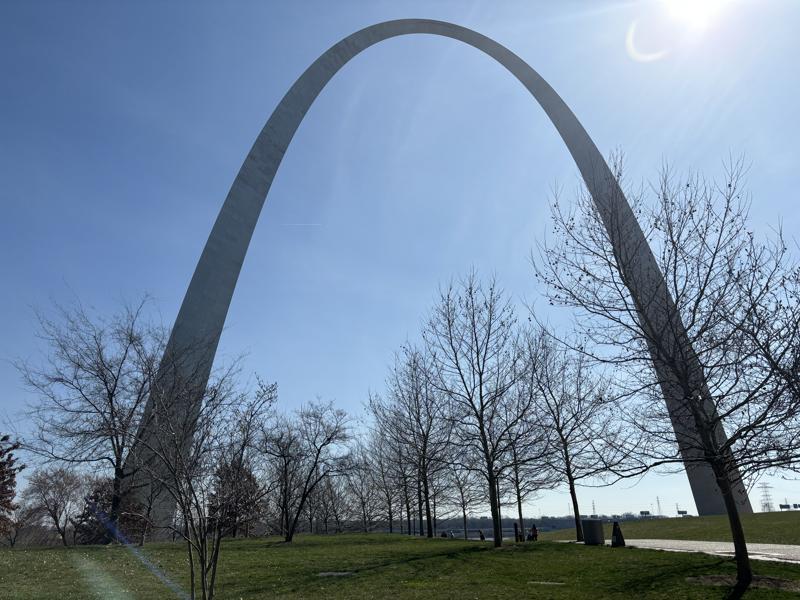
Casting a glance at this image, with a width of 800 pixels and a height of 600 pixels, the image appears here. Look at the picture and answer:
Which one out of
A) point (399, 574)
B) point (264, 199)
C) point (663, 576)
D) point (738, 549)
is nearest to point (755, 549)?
point (663, 576)

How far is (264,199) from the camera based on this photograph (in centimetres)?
2261

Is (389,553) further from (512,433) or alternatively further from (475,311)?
(475,311)

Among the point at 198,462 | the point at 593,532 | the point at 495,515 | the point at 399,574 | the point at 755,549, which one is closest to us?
the point at 198,462

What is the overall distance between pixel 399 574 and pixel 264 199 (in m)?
16.6

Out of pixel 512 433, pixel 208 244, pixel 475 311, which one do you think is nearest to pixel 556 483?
pixel 512 433

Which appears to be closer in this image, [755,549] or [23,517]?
[755,549]

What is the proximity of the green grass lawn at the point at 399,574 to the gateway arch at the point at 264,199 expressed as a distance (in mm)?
1786

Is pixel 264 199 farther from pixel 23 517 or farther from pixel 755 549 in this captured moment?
pixel 23 517

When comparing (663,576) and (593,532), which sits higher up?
(593,532)

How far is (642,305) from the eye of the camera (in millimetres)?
9250

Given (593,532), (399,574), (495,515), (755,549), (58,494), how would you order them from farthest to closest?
(58,494)
(495,515)
(593,532)
(755,549)
(399,574)

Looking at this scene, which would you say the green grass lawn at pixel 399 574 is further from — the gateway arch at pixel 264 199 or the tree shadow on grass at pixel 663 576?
the gateway arch at pixel 264 199

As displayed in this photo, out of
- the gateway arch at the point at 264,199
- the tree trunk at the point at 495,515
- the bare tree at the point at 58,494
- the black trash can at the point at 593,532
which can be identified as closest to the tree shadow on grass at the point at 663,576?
the gateway arch at the point at 264,199

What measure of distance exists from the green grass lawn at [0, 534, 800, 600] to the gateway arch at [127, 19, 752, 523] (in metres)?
1.79
